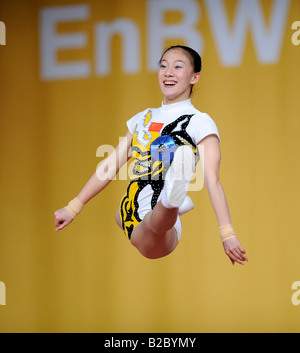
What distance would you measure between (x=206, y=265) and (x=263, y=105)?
3.27ft

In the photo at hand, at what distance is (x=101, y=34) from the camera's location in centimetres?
352

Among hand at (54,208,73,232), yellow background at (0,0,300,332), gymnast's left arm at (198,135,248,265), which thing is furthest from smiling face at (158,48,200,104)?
yellow background at (0,0,300,332)

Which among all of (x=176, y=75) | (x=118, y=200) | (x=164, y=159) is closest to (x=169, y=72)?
(x=176, y=75)

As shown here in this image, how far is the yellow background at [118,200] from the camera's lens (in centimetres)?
331

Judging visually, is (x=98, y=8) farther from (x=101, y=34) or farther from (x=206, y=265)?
(x=206, y=265)

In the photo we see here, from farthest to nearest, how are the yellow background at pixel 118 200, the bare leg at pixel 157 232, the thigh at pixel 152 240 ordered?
1. the yellow background at pixel 118 200
2. the thigh at pixel 152 240
3. the bare leg at pixel 157 232

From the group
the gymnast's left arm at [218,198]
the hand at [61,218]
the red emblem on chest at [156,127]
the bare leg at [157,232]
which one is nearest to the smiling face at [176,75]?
the red emblem on chest at [156,127]

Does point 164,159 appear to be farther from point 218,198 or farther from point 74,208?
point 74,208

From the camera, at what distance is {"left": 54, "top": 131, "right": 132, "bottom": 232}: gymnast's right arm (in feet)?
8.09

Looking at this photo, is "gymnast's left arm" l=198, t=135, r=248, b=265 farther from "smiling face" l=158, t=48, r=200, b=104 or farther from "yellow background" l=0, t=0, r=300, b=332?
"yellow background" l=0, t=0, r=300, b=332

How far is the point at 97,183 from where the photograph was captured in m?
2.54

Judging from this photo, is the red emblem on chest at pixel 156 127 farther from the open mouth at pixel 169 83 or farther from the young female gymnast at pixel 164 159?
the open mouth at pixel 169 83

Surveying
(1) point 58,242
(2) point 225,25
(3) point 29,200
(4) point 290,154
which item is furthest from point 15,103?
(4) point 290,154

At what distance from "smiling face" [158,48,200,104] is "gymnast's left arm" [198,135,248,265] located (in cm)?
26
